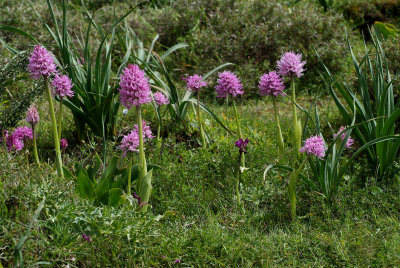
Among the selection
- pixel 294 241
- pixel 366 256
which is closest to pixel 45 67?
pixel 294 241

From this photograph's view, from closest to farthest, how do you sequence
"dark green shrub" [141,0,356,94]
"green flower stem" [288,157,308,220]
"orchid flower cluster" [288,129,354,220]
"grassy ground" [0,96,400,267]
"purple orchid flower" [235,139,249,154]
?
"grassy ground" [0,96,400,267], "orchid flower cluster" [288,129,354,220], "green flower stem" [288,157,308,220], "purple orchid flower" [235,139,249,154], "dark green shrub" [141,0,356,94]

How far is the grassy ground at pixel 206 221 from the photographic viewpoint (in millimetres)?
2514

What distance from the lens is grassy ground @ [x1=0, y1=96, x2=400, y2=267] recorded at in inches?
99.0

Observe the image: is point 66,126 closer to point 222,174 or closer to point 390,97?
point 222,174

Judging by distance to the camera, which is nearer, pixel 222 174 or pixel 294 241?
pixel 294 241

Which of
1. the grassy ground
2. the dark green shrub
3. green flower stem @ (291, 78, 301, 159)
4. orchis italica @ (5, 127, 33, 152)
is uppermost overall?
the dark green shrub

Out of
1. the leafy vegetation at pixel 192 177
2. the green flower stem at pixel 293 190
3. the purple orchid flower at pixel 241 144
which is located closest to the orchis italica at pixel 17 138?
the leafy vegetation at pixel 192 177

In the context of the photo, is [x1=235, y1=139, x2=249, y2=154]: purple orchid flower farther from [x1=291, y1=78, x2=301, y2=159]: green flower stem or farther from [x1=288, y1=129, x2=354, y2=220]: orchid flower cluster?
[x1=291, y1=78, x2=301, y2=159]: green flower stem

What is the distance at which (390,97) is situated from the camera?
361cm

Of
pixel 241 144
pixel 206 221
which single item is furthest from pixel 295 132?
pixel 206 221

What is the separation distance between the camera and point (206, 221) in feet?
10.1

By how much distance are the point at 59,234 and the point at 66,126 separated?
6.71 ft

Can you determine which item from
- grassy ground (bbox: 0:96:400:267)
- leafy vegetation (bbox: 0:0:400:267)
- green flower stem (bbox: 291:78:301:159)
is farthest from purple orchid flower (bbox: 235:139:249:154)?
green flower stem (bbox: 291:78:301:159)

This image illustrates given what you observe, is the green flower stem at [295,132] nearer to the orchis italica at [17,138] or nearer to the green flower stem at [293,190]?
the green flower stem at [293,190]
